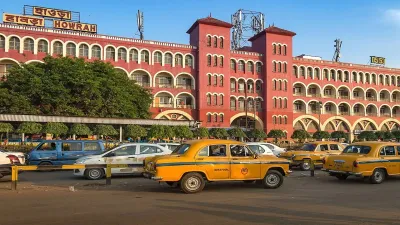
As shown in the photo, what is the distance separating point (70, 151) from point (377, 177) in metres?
14.2

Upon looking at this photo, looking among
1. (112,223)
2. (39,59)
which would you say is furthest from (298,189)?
(39,59)

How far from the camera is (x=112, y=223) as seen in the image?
7.35 meters

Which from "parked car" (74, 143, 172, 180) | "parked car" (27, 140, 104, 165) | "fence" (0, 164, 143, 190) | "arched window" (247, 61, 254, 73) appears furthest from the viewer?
"arched window" (247, 61, 254, 73)

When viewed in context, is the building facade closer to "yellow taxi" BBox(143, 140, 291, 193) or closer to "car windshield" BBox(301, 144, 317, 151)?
"car windshield" BBox(301, 144, 317, 151)

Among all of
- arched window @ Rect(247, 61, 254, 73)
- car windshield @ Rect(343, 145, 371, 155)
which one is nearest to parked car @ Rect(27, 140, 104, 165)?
car windshield @ Rect(343, 145, 371, 155)

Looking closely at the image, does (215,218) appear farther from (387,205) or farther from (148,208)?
(387,205)

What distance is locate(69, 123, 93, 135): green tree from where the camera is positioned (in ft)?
103

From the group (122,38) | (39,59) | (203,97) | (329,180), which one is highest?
(122,38)

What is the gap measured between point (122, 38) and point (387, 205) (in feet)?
154

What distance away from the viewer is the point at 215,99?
56.2 meters

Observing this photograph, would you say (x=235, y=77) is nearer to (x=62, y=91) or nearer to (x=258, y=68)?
(x=258, y=68)

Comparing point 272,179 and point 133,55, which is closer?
point 272,179

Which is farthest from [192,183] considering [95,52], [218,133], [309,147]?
[95,52]

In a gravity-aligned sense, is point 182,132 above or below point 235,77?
below
